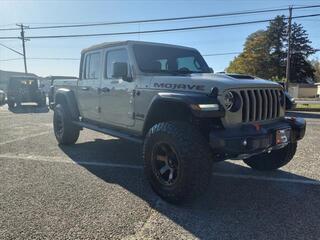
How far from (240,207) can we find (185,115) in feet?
4.18

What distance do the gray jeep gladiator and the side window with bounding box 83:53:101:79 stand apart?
0.21 meters

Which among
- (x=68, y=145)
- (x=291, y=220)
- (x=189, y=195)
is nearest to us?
(x=291, y=220)

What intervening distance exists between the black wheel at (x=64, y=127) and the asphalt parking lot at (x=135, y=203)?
93 centimetres

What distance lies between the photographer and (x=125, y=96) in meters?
5.20

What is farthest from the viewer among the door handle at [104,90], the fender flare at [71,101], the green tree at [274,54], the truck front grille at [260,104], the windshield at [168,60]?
the green tree at [274,54]

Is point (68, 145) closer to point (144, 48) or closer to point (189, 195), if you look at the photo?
point (144, 48)

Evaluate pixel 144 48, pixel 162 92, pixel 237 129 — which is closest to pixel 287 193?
pixel 237 129

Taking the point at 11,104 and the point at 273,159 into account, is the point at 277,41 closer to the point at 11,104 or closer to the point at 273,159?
the point at 11,104

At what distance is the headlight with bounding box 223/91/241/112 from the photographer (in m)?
3.90

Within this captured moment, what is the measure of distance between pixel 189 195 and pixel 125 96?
79.4 inches

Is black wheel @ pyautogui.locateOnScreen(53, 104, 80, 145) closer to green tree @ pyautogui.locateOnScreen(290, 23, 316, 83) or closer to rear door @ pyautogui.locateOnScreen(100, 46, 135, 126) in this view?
rear door @ pyautogui.locateOnScreen(100, 46, 135, 126)

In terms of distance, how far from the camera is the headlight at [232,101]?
390cm

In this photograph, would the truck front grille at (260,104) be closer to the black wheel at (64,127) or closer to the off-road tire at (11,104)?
the black wheel at (64,127)

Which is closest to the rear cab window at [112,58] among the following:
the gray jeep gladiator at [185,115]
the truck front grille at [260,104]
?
the gray jeep gladiator at [185,115]
